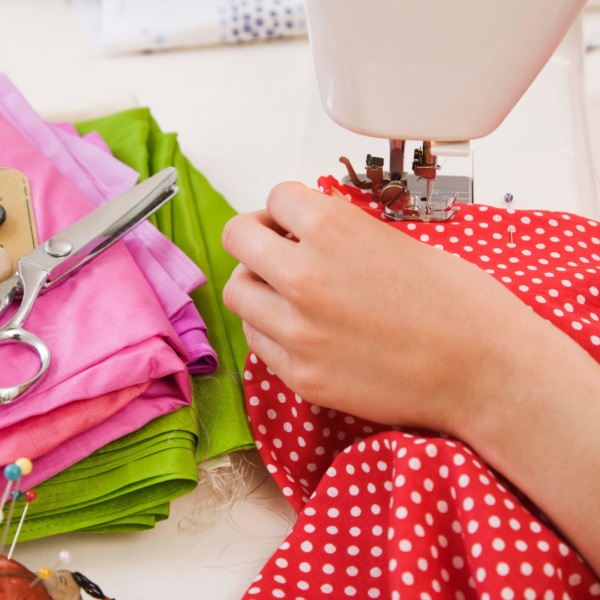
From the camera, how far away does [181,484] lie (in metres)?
0.59

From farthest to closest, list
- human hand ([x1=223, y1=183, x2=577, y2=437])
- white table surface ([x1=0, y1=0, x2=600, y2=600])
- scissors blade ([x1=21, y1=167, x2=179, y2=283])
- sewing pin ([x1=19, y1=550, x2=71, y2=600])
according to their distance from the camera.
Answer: scissors blade ([x1=21, y1=167, x2=179, y2=283]) → white table surface ([x1=0, y1=0, x2=600, y2=600]) → human hand ([x1=223, y1=183, x2=577, y2=437]) → sewing pin ([x1=19, y1=550, x2=71, y2=600])

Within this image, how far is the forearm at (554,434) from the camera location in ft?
1.40

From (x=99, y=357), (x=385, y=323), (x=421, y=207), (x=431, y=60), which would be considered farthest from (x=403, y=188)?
(x=99, y=357)

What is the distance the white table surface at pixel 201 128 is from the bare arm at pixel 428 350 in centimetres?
19

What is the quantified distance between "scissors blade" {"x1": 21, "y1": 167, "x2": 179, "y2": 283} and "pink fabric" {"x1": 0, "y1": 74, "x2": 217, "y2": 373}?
5 cm

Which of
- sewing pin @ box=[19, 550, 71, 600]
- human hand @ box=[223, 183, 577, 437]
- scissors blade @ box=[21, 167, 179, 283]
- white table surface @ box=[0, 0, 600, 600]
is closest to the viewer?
sewing pin @ box=[19, 550, 71, 600]

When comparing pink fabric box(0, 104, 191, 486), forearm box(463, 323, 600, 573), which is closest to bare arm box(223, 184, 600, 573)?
forearm box(463, 323, 600, 573)

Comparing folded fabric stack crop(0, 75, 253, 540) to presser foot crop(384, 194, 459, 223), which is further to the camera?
presser foot crop(384, 194, 459, 223)

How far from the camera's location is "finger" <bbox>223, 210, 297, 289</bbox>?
0.51 m

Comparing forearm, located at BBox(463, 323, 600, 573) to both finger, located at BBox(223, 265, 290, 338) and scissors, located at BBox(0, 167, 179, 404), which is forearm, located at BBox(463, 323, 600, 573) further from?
scissors, located at BBox(0, 167, 179, 404)

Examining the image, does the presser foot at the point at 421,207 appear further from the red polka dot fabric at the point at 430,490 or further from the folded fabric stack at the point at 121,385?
the folded fabric stack at the point at 121,385

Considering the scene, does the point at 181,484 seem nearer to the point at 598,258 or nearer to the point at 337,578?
the point at 337,578

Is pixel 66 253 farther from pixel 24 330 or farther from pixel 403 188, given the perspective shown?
pixel 403 188

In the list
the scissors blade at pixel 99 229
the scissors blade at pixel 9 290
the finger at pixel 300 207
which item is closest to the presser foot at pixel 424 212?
the finger at pixel 300 207
